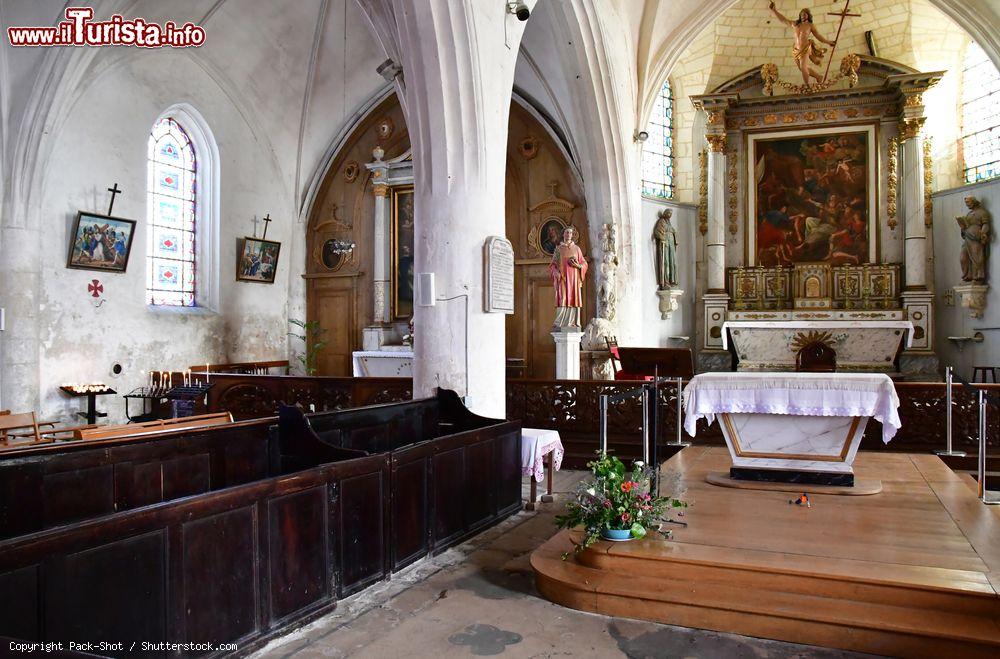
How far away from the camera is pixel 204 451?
4773 mm

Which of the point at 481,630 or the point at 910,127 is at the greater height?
the point at 910,127

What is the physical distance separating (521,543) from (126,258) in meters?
9.29

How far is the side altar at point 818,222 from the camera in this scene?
48.6ft

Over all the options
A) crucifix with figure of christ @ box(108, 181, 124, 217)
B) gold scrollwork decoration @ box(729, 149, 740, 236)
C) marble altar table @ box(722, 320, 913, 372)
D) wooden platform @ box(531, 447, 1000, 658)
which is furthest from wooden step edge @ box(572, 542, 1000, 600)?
gold scrollwork decoration @ box(729, 149, 740, 236)

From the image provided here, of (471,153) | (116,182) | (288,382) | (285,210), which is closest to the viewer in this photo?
(471,153)

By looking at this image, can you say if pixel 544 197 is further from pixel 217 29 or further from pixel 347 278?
pixel 217 29

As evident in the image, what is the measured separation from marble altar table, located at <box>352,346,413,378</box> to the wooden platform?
920 cm

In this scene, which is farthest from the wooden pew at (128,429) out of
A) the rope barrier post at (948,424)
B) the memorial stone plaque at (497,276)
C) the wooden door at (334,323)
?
the wooden door at (334,323)

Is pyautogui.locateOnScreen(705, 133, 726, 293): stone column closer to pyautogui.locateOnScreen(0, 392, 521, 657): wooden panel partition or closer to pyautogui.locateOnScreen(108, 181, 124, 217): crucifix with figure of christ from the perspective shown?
pyautogui.locateOnScreen(0, 392, 521, 657): wooden panel partition

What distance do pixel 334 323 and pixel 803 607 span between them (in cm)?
1297

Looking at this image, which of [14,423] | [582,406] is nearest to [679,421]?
[582,406]

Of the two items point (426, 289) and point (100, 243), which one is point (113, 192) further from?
point (426, 289)

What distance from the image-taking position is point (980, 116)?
48.8 ft

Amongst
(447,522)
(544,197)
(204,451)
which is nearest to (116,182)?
(544,197)
